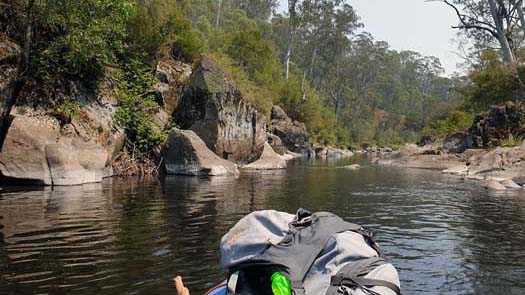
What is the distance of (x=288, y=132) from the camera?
42.4 m

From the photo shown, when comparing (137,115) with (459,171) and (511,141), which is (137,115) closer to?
(459,171)

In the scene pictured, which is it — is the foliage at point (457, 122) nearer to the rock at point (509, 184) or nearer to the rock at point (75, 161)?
the rock at point (509, 184)

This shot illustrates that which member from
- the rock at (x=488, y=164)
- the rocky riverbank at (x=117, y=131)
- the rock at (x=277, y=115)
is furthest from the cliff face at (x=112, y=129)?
the rock at (x=277, y=115)

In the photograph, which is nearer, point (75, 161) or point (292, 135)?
point (75, 161)

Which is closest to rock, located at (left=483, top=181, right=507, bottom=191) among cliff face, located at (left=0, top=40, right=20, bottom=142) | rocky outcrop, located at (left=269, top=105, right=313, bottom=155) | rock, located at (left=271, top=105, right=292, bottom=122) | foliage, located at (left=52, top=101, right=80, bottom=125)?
foliage, located at (left=52, top=101, right=80, bottom=125)

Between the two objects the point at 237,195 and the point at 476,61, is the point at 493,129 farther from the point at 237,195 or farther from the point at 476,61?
the point at 237,195

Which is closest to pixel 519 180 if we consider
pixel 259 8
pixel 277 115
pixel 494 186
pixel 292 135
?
pixel 494 186

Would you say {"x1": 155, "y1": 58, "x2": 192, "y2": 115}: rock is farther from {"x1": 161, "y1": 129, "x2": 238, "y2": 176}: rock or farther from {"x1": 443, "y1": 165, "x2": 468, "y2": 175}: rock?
{"x1": 443, "y1": 165, "x2": 468, "y2": 175}: rock

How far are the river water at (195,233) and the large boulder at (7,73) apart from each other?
7.99 feet

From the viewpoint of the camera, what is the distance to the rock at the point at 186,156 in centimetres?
1738

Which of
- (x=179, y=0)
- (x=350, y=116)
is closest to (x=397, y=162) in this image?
(x=179, y=0)

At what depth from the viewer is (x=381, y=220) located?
958 cm

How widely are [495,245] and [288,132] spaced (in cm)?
3523

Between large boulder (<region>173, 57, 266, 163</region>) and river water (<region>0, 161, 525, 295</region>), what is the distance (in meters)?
6.26
